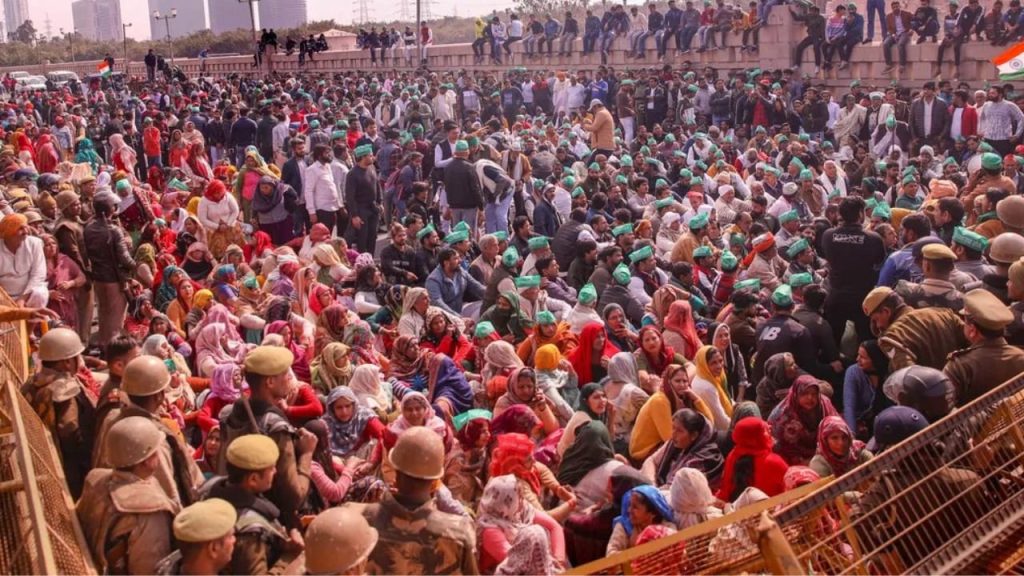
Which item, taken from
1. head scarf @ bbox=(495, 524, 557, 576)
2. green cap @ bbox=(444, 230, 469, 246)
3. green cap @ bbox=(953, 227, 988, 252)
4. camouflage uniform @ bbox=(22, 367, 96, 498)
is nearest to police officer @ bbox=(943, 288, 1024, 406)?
head scarf @ bbox=(495, 524, 557, 576)

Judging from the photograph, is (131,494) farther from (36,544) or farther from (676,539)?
(676,539)

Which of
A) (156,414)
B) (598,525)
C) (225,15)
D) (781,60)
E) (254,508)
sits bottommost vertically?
(598,525)

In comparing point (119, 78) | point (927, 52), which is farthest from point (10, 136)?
point (119, 78)

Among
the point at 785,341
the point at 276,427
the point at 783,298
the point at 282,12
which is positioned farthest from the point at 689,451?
the point at 282,12

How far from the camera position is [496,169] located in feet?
41.8

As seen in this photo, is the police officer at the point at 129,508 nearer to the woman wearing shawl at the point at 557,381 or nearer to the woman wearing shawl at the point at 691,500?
the woman wearing shawl at the point at 691,500

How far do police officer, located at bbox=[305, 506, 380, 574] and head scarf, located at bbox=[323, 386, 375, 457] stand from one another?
2.57 meters

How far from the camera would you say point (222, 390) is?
676 cm

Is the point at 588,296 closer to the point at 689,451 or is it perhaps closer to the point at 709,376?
the point at 709,376

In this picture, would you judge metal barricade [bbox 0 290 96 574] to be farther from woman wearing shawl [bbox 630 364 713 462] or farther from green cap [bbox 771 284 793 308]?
green cap [bbox 771 284 793 308]

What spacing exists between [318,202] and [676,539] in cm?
940

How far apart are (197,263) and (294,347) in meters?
2.47

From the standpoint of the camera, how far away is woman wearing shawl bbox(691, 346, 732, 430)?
22.3 feet

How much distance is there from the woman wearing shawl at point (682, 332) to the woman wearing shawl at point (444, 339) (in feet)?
4.90
